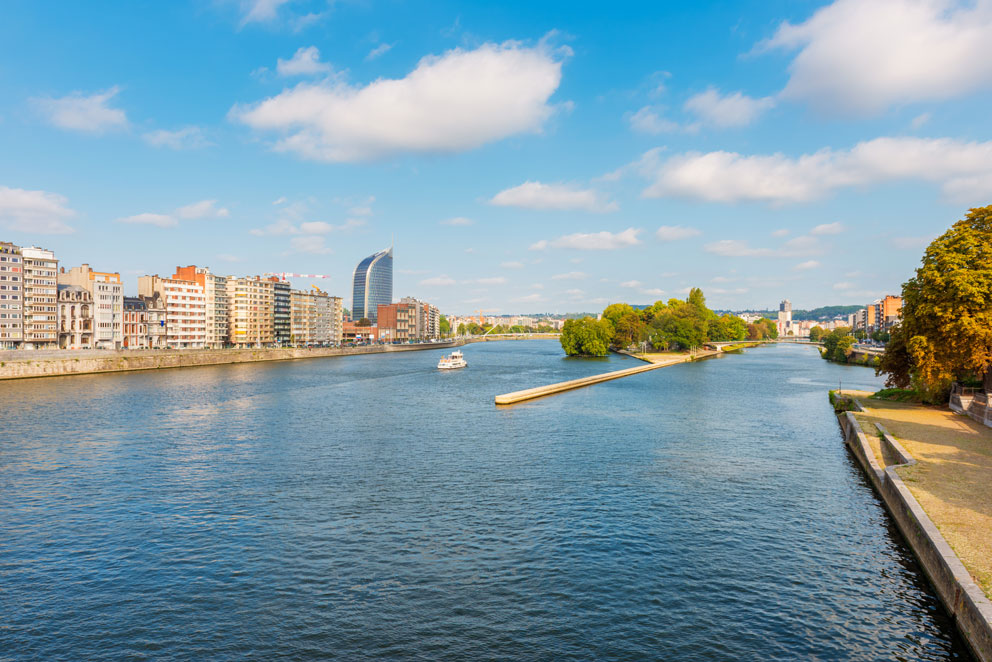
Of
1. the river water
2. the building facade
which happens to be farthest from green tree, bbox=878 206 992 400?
the building facade

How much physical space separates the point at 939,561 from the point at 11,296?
16467 centimetres

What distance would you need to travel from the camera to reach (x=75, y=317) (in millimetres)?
141250

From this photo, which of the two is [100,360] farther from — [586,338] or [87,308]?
[586,338]

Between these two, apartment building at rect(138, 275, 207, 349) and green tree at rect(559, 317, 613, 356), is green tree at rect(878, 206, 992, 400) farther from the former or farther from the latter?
apartment building at rect(138, 275, 207, 349)

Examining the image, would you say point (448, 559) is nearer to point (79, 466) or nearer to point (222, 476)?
point (222, 476)

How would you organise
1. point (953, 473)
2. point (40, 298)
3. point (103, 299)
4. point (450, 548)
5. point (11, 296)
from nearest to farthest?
1. point (450, 548)
2. point (953, 473)
3. point (11, 296)
4. point (40, 298)
5. point (103, 299)

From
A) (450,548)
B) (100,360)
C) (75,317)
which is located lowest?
(450,548)

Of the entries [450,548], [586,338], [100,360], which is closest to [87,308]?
[100,360]

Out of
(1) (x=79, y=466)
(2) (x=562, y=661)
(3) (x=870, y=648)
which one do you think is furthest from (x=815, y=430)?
(1) (x=79, y=466)

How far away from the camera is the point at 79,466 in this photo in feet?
134

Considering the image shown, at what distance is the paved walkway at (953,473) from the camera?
813 inches

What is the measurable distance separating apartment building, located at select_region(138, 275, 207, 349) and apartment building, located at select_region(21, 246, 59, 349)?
1340 inches

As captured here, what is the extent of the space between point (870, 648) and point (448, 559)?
1505 centimetres

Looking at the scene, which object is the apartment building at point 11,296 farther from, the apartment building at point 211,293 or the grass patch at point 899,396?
the grass patch at point 899,396
